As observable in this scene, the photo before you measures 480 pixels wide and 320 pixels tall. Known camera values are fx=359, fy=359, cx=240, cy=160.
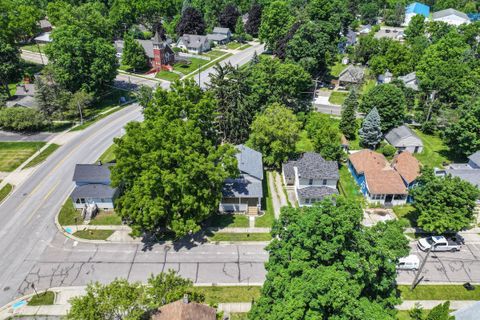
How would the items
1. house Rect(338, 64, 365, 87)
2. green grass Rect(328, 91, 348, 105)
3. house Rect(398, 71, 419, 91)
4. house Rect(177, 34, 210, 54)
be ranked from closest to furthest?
green grass Rect(328, 91, 348, 105) < house Rect(398, 71, 419, 91) < house Rect(338, 64, 365, 87) < house Rect(177, 34, 210, 54)

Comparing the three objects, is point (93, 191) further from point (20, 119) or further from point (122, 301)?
point (20, 119)

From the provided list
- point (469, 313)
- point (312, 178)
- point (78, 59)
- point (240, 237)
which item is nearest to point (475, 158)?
point (312, 178)

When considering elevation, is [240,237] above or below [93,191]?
below

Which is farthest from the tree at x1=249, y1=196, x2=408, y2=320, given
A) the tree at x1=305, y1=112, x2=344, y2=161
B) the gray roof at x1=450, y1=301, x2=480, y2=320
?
the tree at x1=305, y1=112, x2=344, y2=161

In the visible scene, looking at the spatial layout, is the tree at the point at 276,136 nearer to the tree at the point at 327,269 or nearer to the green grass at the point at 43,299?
the tree at the point at 327,269

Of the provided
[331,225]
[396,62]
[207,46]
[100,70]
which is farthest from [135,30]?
[331,225]

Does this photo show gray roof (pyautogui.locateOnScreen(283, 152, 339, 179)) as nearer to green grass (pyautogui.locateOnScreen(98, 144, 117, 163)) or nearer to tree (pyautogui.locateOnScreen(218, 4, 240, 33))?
green grass (pyautogui.locateOnScreen(98, 144, 117, 163))
